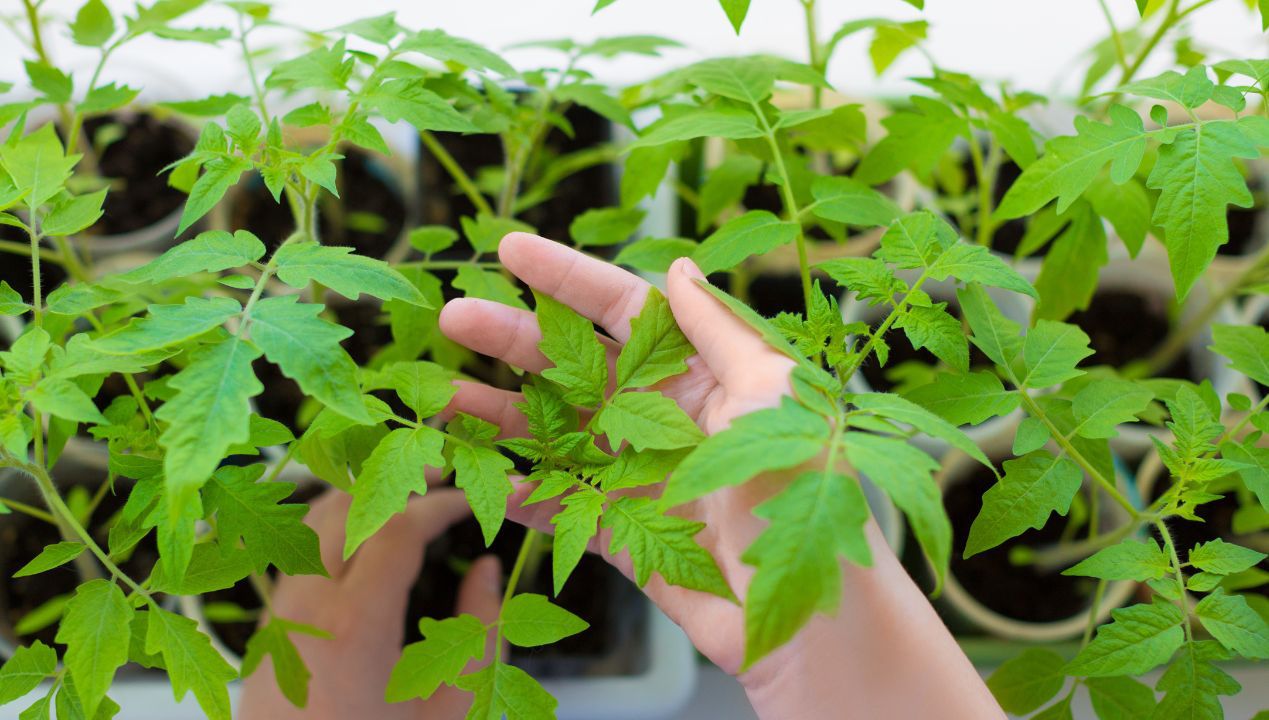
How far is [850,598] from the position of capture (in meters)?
0.48

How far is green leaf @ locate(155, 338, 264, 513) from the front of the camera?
0.38m

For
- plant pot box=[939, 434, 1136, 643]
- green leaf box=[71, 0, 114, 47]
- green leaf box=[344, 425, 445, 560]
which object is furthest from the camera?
plant pot box=[939, 434, 1136, 643]

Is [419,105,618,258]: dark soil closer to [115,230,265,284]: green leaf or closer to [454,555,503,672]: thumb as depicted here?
[454,555,503,672]: thumb

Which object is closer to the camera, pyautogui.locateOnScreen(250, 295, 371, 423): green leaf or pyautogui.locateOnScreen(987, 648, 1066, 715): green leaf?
pyautogui.locateOnScreen(250, 295, 371, 423): green leaf

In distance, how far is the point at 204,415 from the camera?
1.29 ft

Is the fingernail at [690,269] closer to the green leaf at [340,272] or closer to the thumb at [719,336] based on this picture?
the thumb at [719,336]

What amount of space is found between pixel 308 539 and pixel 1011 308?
853mm

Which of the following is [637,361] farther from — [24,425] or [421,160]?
[421,160]

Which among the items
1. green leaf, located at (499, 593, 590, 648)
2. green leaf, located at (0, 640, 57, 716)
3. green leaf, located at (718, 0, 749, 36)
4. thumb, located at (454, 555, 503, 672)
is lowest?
thumb, located at (454, 555, 503, 672)

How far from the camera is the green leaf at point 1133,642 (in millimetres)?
521

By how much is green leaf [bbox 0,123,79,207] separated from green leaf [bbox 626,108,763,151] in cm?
40

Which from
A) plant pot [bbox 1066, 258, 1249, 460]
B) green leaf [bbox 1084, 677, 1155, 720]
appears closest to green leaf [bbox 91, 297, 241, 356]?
green leaf [bbox 1084, 677, 1155, 720]

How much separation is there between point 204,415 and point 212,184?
0.21m

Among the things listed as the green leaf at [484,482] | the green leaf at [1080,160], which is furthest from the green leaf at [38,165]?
the green leaf at [1080,160]
